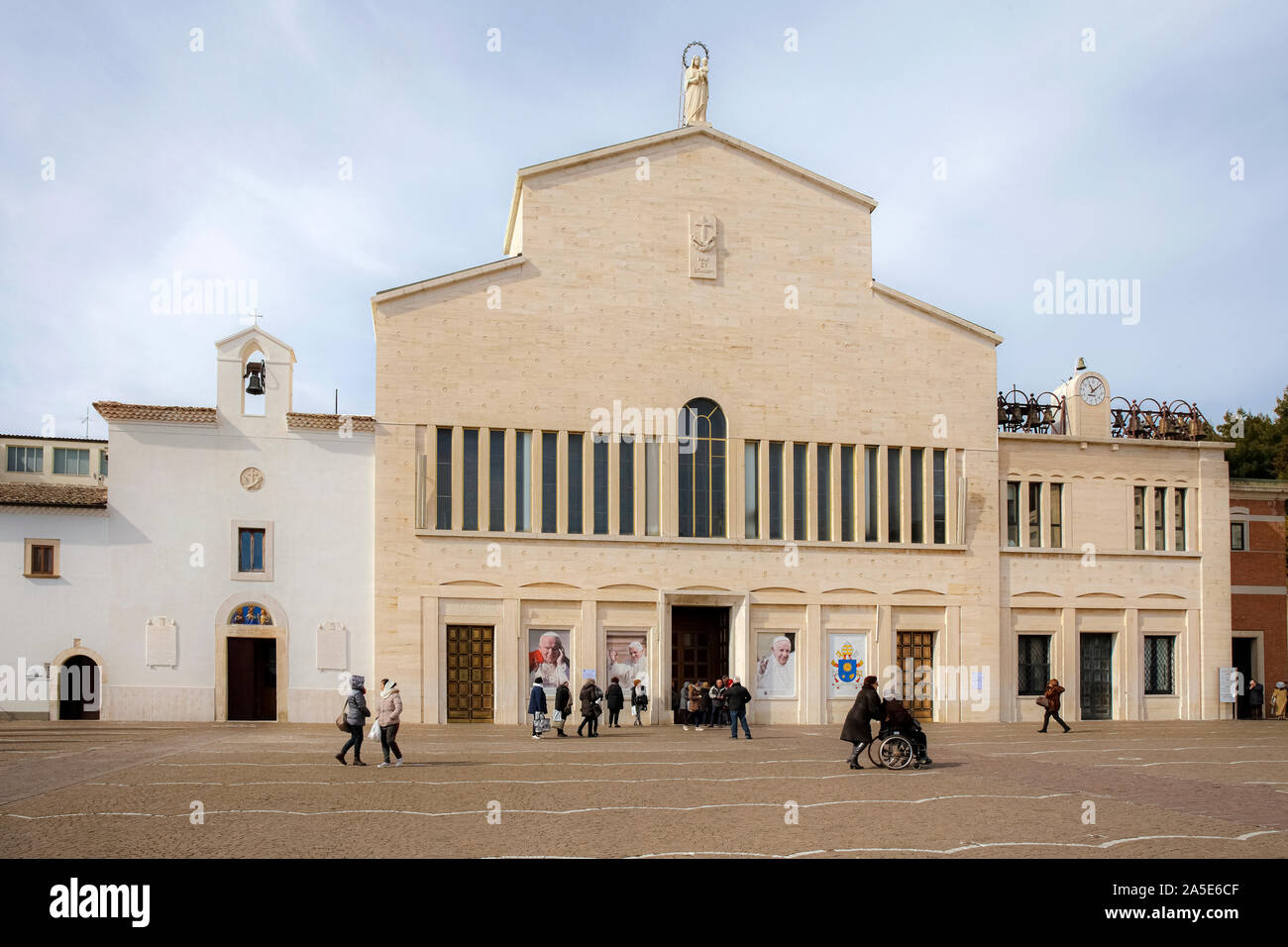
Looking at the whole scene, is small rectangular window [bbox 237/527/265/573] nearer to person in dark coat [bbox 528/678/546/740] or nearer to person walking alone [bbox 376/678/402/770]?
person in dark coat [bbox 528/678/546/740]

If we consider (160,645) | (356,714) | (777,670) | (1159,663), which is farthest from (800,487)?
(160,645)

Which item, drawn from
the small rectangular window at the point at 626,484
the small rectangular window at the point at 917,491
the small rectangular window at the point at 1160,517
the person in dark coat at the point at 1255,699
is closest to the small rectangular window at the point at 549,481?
the small rectangular window at the point at 626,484

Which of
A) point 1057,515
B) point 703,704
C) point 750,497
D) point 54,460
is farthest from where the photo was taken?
point 54,460

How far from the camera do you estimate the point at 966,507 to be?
38406mm

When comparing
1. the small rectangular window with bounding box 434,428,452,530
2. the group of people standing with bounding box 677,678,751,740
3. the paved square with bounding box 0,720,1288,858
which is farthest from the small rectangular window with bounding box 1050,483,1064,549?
the small rectangular window with bounding box 434,428,452,530

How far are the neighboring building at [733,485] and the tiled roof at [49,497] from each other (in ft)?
27.0

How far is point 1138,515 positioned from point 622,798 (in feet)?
94.5

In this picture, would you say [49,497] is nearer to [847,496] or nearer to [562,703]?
[562,703]

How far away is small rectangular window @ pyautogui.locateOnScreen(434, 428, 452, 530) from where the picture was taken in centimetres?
3475

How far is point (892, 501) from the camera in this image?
37938mm

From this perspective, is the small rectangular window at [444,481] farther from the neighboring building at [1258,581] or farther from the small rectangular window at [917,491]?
the neighboring building at [1258,581]

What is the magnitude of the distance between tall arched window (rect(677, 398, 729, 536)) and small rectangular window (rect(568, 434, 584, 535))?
3106 millimetres
